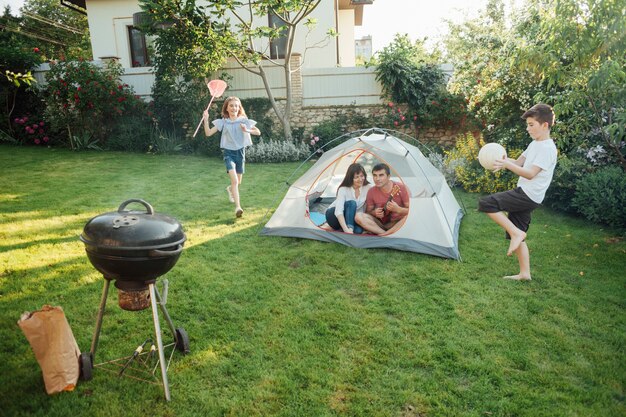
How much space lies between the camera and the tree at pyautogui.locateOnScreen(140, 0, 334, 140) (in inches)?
344

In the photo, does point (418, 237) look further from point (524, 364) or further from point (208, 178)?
point (208, 178)

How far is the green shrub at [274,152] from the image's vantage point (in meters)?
9.70

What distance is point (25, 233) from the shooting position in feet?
15.4

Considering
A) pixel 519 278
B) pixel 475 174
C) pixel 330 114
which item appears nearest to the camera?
pixel 519 278

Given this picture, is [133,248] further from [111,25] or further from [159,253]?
[111,25]

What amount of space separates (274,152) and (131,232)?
25.4 ft

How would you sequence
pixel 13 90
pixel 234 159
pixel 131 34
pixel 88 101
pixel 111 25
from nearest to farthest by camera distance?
A: pixel 234 159 → pixel 88 101 → pixel 13 90 → pixel 111 25 → pixel 131 34

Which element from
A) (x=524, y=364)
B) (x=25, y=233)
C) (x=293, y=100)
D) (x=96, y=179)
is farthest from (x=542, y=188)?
(x=293, y=100)

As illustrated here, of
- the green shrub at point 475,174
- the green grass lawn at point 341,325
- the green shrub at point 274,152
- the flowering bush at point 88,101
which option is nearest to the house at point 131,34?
the flowering bush at point 88,101

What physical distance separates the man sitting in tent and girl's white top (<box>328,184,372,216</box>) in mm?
94

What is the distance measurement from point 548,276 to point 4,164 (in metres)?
9.37

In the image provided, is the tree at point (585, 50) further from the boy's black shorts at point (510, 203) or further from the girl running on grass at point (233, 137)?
the girl running on grass at point (233, 137)

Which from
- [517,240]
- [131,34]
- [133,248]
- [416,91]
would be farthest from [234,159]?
[131,34]

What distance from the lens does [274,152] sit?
32.0ft
